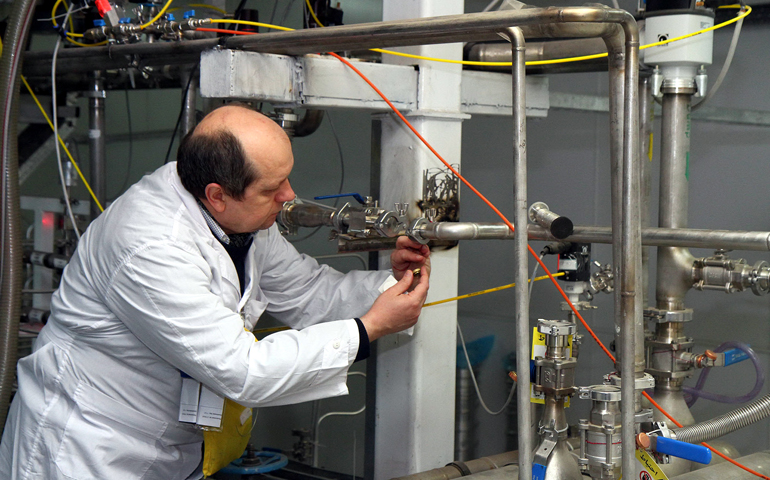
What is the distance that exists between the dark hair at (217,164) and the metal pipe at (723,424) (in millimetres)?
835

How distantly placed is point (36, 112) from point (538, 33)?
224cm

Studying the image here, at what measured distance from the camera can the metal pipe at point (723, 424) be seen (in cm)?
124

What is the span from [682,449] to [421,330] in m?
0.70

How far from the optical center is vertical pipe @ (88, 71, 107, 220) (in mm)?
2516

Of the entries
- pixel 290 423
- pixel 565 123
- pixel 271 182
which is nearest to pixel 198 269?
pixel 271 182

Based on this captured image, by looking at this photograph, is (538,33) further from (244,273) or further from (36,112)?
(36,112)

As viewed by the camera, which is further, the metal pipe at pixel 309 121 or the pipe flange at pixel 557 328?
the metal pipe at pixel 309 121

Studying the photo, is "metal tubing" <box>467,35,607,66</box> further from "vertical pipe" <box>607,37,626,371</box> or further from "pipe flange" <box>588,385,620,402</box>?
"pipe flange" <box>588,385,620,402</box>

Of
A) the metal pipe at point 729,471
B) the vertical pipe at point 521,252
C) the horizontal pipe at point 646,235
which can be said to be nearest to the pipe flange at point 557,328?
the horizontal pipe at point 646,235

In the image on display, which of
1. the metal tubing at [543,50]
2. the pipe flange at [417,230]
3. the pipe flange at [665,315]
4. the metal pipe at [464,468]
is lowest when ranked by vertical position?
the metal pipe at [464,468]

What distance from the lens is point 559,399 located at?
130 cm

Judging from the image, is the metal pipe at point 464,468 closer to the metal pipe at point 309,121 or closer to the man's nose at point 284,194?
the man's nose at point 284,194

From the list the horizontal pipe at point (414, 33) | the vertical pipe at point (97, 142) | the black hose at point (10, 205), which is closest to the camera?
the horizontal pipe at point (414, 33)

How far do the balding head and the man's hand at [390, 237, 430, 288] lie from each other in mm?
317
